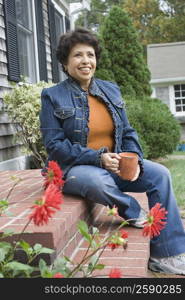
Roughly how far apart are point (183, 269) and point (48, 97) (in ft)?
3.88

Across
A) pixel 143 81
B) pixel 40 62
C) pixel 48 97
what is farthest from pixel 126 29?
pixel 48 97

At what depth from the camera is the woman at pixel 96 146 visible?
280 cm

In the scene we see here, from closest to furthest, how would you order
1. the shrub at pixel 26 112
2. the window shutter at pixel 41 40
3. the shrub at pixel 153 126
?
the shrub at pixel 26 112 < the window shutter at pixel 41 40 < the shrub at pixel 153 126

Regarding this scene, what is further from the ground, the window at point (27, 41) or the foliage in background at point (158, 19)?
the foliage in background at point (158, 19)

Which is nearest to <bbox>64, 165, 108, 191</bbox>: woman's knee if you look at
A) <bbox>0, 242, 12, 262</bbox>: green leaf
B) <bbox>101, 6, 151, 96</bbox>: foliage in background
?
<bbox>0, 242, 12, 262</bbox>: green leaf

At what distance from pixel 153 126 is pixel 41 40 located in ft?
9.01

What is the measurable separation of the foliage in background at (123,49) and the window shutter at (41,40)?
3101mm

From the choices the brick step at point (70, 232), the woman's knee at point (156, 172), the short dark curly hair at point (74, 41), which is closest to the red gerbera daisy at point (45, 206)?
the brick step at point (70, 232)

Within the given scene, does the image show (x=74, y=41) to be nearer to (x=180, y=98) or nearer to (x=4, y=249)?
(x=4, y=249)

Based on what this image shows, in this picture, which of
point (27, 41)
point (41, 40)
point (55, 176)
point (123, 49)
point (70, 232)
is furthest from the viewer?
point (123, 49)

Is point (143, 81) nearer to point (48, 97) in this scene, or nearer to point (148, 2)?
point (48, 97)

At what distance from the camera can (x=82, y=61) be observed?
2.95 meters

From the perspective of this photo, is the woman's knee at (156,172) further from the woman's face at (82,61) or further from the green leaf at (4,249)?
the green leaf at (4,249)

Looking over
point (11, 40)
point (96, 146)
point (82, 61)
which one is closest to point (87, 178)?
point (96, 146)
